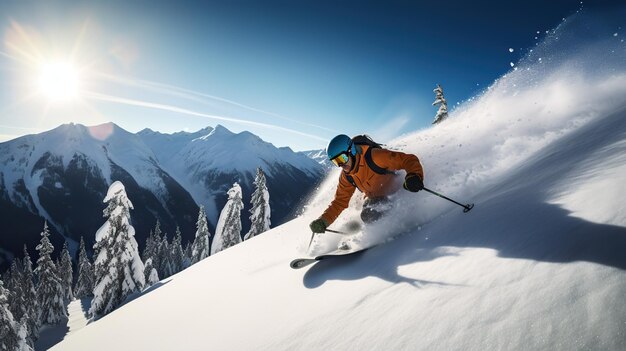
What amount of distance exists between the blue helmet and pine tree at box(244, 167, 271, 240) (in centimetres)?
2513

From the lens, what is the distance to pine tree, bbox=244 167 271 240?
2992 centimetres

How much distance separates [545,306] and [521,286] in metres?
0.26

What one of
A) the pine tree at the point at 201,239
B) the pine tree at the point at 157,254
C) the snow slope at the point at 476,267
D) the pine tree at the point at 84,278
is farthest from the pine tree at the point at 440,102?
the pine tree at the point at 84,278

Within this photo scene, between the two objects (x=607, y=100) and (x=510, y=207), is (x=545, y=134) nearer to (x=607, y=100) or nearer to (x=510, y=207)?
(x=607, y=100)

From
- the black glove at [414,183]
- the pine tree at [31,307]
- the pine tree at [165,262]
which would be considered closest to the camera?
the black glove at [414,183]

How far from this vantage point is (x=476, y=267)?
2383 mm

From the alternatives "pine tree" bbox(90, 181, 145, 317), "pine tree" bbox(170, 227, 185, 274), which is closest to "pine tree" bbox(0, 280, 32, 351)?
"pine tree" bbox(90, 181, 145, 317)

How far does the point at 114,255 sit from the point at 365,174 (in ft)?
79.1

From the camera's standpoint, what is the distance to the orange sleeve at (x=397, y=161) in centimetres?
459

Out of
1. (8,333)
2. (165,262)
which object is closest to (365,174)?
(8,333)

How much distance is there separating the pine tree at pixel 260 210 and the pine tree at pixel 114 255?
996cm

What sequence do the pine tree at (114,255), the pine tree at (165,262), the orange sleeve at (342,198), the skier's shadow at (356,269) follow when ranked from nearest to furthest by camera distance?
A: the skier's shadow at (356,269)
the orange sleeve at (342,198)
the pine tree at (114,255)
the pine tree at (165,262)

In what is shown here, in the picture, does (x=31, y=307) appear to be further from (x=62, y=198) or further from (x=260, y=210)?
(x=62, y=198)

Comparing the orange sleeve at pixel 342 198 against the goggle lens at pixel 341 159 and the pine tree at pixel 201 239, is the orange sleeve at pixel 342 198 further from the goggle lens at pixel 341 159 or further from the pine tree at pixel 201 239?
the pine tree at pixel 201 239
